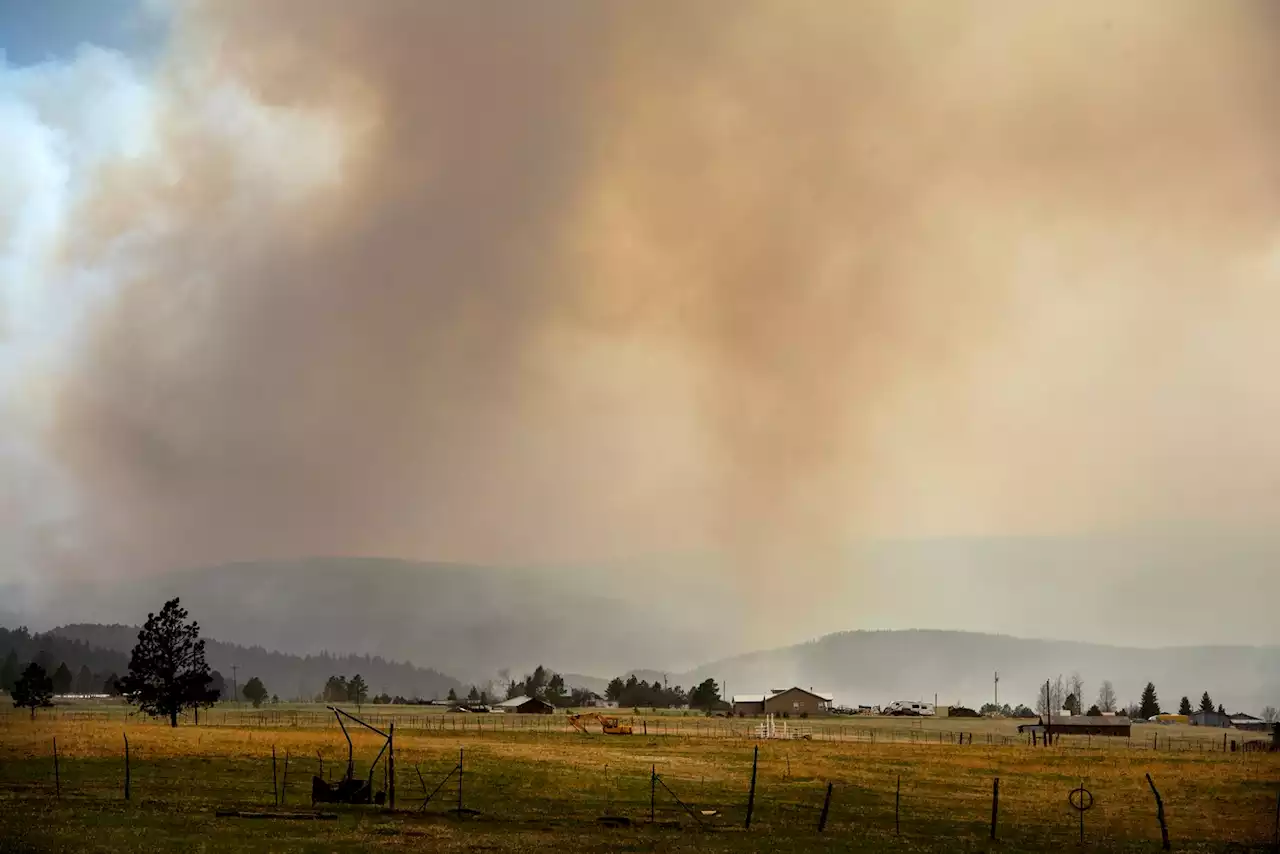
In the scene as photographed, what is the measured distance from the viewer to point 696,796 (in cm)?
6581

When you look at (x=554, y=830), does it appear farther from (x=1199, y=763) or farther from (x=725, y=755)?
(x=1199, y=763)

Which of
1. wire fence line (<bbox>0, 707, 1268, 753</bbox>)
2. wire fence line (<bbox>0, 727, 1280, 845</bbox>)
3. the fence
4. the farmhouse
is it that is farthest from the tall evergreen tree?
the farmhouse

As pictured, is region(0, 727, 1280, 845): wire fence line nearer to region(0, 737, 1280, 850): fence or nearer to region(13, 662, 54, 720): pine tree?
region(0, 737, 1280, 850): fence

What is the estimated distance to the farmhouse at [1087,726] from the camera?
170 metres

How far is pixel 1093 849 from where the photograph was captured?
165 feet

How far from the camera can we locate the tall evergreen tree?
12756 cm

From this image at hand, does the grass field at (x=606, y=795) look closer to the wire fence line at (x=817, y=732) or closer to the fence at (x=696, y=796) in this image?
the fence at (x=696, y=796)

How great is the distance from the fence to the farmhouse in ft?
292

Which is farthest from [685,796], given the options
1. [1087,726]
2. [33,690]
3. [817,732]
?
[1087,726]

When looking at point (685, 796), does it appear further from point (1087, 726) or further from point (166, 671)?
point (1087, 726)

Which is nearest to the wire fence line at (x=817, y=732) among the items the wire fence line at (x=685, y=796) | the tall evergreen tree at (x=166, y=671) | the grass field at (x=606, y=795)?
the tall evergreen tree at (x=166, y=671)

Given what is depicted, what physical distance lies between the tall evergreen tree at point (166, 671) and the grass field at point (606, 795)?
16.6 metres

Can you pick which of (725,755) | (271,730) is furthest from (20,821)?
(271,730)

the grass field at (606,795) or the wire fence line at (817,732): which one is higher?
the grass field at (606,795)
